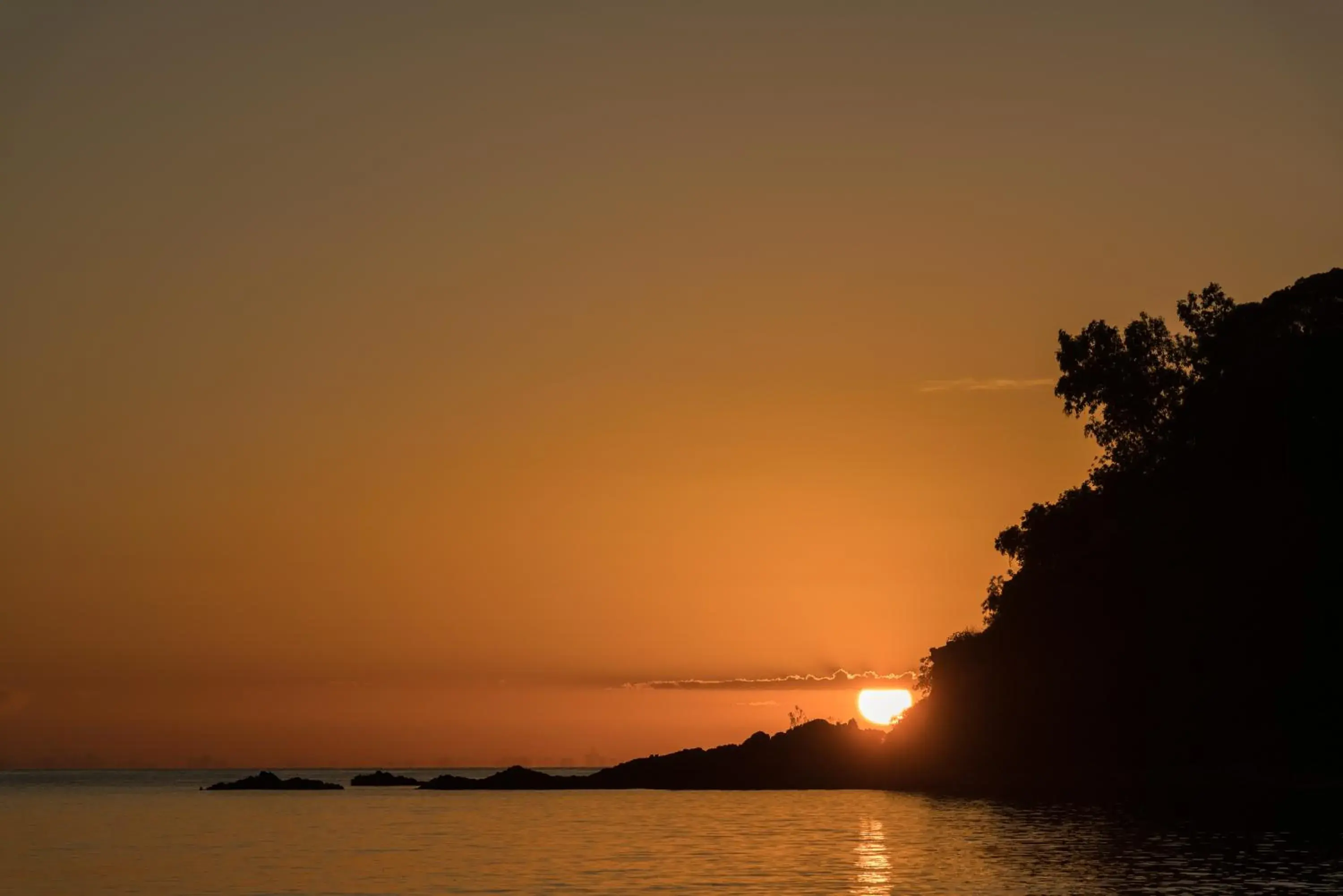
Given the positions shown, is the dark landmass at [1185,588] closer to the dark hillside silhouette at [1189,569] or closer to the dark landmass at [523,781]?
the dark hillside silhouette at [1189,569]

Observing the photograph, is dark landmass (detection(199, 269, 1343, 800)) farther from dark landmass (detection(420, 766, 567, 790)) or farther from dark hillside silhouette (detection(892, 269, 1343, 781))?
dark landmass (detection(420, 766, 567, 790))

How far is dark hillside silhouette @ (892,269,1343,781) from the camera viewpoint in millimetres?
90750

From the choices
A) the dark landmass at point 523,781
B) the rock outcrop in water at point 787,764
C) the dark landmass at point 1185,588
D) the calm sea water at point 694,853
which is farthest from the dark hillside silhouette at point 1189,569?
the dark landmass at point 523,781

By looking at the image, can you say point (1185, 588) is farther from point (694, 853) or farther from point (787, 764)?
point (787, 764)

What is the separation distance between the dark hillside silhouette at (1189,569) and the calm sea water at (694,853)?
38.1 feet

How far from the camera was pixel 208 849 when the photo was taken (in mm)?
78438

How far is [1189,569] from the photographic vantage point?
9512cm

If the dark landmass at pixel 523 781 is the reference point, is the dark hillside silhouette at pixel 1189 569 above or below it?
above

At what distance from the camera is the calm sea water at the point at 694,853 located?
167 feet

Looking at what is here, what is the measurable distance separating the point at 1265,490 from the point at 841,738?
214 feet

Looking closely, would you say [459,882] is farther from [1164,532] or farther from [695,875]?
[1164,532]

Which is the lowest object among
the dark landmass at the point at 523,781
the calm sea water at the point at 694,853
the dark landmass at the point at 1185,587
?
the calm sea water at the point at 694,853

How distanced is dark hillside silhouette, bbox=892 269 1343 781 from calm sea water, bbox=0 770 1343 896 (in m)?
11.6

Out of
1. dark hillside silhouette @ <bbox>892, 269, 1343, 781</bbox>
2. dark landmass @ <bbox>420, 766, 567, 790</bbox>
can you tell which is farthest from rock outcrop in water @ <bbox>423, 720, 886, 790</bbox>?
dark hillside silhouette @ <bbox>892, 269, 1343, 781</bbox>
